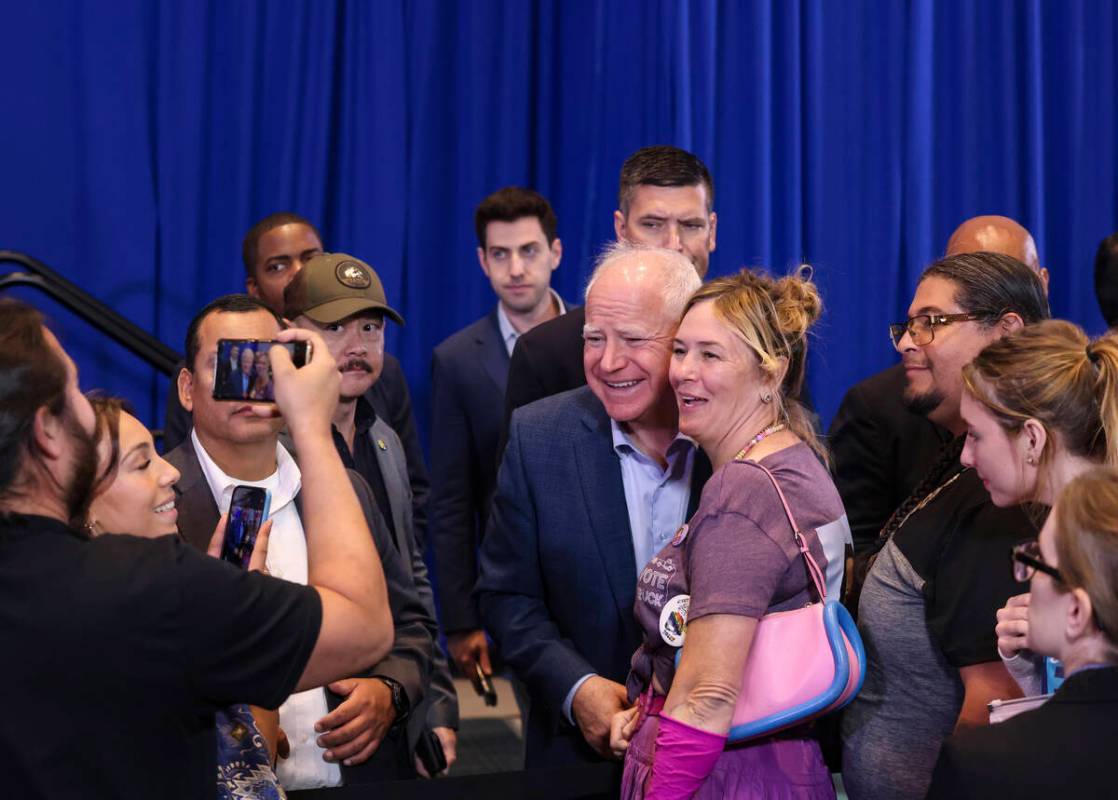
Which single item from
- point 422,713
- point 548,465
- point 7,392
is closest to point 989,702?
point 548,465

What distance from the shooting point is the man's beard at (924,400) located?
2.84m

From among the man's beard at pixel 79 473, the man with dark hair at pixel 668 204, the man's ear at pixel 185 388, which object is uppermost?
the man with dark hair at pixel 668 204

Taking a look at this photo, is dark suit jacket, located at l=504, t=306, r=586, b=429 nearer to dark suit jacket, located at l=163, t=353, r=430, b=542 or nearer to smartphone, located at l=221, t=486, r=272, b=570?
dark suit jacket, located at l=163, t=353, r=430, b=542

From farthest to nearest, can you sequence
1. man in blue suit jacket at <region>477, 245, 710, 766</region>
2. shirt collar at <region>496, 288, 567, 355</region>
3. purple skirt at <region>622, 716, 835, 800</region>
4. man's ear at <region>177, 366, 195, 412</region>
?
1. shirt collar at <region>496, 288, 567, 355</region>
2. man's ear at <region>177, 366, 195, 412</region>
3. man in blue suit jacket at <region>477, 245, 710, 766</region>
4. purple skirt at <region>622, 716, 835, 800</region>

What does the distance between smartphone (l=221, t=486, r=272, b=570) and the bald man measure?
67.5 inches

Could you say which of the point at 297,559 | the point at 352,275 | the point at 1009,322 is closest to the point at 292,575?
the point at 297,559

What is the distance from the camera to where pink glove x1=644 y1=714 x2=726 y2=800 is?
206cm

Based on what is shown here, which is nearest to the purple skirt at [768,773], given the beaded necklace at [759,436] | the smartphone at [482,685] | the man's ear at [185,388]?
the beaded necklace at [759,436]

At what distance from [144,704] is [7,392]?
0.41m

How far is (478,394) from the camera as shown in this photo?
4.33m

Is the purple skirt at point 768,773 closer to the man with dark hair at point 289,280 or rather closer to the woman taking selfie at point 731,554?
the woman taking selfie at point 731,554

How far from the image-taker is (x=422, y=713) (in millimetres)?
2809

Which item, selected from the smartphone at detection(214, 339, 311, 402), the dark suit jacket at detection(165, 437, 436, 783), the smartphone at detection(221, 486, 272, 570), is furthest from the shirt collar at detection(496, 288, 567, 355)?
the smartphone at detection(214, 339, 311, 402)

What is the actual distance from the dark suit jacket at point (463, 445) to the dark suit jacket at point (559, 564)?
124cm
